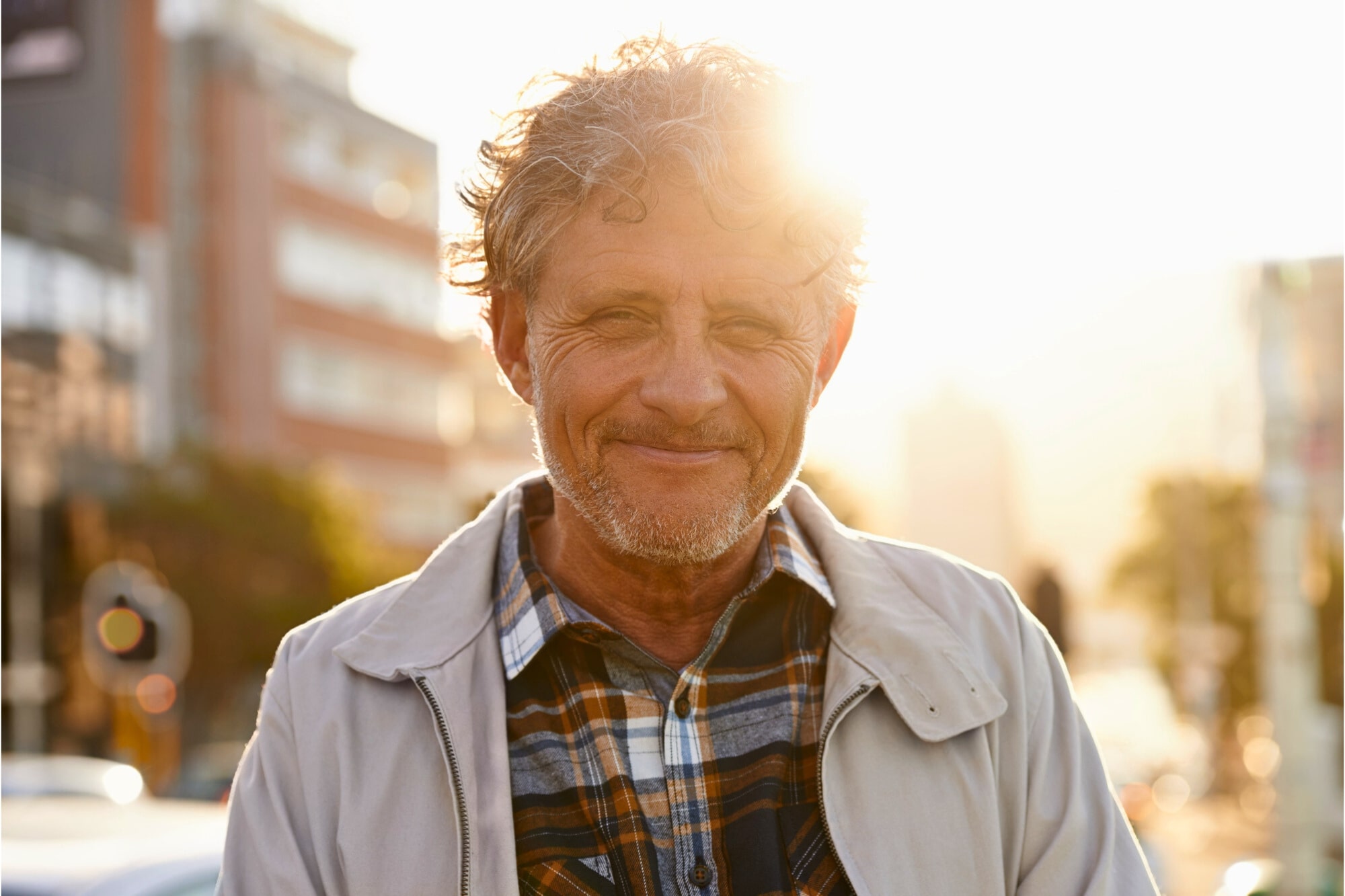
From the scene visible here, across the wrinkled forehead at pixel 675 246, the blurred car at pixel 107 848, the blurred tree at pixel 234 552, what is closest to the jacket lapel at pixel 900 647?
the wrinkled forehead at pixel 675 246

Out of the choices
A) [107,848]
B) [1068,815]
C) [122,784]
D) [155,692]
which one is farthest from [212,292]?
[1068,815]

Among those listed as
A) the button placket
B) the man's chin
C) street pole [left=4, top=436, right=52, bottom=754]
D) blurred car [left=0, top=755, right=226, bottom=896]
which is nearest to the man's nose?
the man's chin

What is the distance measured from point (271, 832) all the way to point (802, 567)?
36.7 inches

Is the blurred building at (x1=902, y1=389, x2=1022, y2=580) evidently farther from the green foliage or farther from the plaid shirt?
the plaid shirt

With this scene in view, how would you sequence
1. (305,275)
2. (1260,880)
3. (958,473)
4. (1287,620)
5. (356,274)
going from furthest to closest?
(958,473) < (356,274) < (305,275) < (1287,620) < (1260,880)

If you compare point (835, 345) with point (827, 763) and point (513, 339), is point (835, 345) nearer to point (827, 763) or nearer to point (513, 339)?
point (513, 339)

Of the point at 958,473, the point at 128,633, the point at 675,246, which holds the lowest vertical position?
the point at 128,633

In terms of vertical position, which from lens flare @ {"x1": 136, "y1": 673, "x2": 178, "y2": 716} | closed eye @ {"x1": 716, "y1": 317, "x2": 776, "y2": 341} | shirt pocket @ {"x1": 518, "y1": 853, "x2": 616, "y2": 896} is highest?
closed eye @ {"x1": 716, "y1": 317, "x2": 776, "y2": 341}

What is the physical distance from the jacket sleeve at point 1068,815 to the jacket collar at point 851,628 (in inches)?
4.8

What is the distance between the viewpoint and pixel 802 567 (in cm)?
252

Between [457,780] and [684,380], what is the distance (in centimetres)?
68

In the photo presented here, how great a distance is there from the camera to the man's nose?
7.45 ft

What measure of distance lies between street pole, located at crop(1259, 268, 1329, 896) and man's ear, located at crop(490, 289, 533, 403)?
681 centimetres

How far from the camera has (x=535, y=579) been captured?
2508 mm
